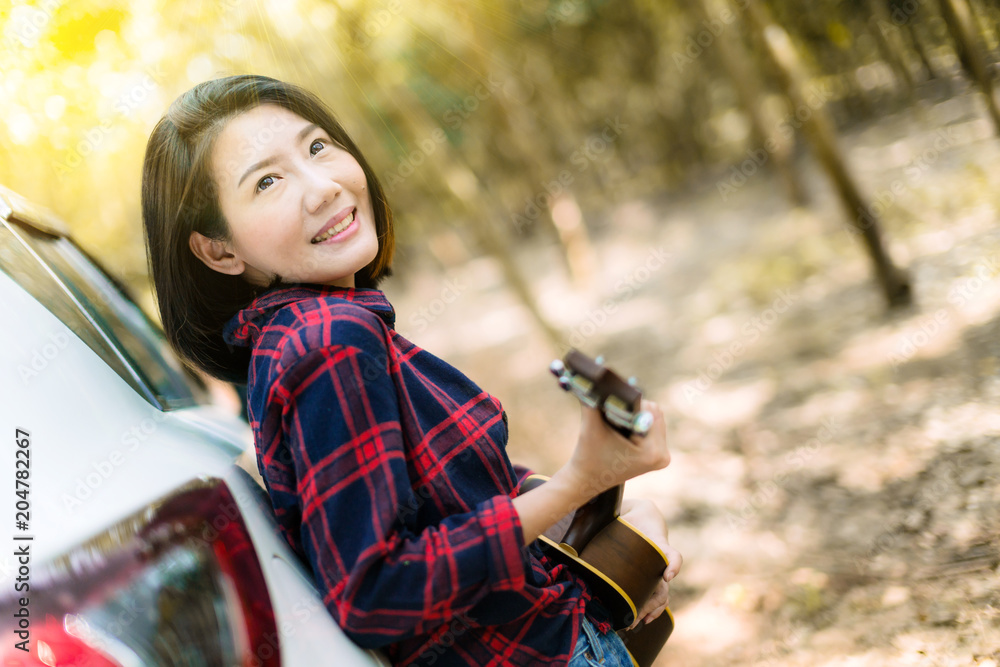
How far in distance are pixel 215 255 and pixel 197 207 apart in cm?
10

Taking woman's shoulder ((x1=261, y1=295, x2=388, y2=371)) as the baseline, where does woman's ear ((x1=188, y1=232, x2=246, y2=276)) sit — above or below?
above

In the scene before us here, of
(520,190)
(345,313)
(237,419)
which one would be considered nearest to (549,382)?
(237,419)

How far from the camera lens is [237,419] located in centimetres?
170

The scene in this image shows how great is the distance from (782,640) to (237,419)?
2.22 m

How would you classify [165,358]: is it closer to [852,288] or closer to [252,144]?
[252,144]

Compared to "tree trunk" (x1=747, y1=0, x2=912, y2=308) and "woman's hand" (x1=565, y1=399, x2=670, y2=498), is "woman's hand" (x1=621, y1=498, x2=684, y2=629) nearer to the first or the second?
"woman's hand" (x1=565, y1=399, x2=670, y2=498)

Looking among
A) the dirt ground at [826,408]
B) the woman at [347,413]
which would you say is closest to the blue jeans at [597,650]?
the woman at [347,413]

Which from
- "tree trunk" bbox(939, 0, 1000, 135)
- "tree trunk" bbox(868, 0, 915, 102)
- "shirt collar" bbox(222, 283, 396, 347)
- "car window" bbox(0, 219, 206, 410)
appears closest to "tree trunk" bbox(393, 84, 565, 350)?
"tree trunk" bbox(939, 0, 1000, 135)

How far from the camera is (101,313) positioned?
1.47 metres

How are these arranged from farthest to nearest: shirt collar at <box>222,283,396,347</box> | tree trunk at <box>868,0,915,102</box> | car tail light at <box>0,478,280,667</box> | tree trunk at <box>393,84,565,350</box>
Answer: tree trunk at <box>868,0,915,102</box> → tree trunk at <box>393,84,565,350</box> → shirt collar at <box>222,283,396,347</box> → car tail light at <box>0,478,280,667</box>

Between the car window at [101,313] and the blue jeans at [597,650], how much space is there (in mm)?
994

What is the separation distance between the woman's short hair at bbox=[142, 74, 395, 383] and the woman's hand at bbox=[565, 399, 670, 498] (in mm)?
702

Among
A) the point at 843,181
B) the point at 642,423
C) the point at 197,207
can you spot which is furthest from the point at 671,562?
the point at 843,181

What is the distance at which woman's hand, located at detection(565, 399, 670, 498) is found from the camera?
1.08m
